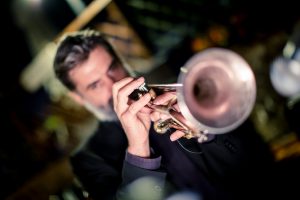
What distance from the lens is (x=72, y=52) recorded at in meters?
2.90

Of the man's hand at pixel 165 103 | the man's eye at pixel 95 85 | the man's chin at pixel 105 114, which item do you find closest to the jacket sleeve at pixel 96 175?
the man's chin at pixel 105 114

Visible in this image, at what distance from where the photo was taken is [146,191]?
6.84 ft

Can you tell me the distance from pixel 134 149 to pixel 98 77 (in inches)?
39.9

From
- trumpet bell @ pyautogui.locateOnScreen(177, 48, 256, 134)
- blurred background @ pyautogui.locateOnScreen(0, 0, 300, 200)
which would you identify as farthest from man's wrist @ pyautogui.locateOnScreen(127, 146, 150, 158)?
blurred background @ pyautogui.locateOnScreen(0, 0, 300, 200)

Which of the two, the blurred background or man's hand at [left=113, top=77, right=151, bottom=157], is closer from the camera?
man's hand at [left=113, top=77, right=151, bottom=157]

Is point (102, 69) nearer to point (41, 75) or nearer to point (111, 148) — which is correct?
point (111, 148)

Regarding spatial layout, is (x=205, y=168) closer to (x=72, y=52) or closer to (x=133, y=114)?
(x=133, y=114)

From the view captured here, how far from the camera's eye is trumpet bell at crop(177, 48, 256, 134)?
6.01 feet

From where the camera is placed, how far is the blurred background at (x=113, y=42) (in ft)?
15.0

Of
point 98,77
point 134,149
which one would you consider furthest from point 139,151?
point 98,77

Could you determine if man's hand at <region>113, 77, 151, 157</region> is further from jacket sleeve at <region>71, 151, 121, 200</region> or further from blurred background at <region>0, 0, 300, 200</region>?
blurred background at <region>0, 0, 300, 200</region>

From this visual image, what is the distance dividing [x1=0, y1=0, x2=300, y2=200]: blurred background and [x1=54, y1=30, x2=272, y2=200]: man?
1.30m

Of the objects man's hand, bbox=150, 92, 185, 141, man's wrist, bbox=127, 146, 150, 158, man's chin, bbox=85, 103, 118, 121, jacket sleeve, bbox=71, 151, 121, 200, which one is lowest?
jacket sleeve, bbox=71, 151, 121, 200

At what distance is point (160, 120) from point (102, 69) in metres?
1.11
